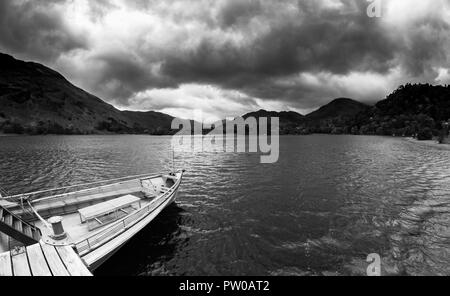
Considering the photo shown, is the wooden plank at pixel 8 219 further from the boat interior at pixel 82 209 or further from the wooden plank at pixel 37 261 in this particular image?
the wooden plank at pixel 37 261

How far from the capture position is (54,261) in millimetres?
8438

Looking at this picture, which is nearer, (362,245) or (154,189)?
(362,245)

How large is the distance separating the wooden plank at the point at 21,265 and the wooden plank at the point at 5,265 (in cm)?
14

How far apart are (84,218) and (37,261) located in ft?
21.6

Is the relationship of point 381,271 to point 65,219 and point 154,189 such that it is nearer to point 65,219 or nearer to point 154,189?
point 154,189

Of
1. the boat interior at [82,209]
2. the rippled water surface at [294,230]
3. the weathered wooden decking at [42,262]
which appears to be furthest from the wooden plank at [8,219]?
the rippled water surface at [294,230]

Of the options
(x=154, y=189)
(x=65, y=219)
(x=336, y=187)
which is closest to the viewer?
(x=65, y=219)

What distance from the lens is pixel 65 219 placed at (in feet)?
53.3

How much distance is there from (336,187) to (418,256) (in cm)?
1692

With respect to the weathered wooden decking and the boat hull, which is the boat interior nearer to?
the boat hull

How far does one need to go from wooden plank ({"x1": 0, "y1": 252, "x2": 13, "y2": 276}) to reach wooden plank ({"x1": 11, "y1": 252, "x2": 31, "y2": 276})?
0.46 ft

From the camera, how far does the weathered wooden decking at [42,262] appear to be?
773 centimetres
